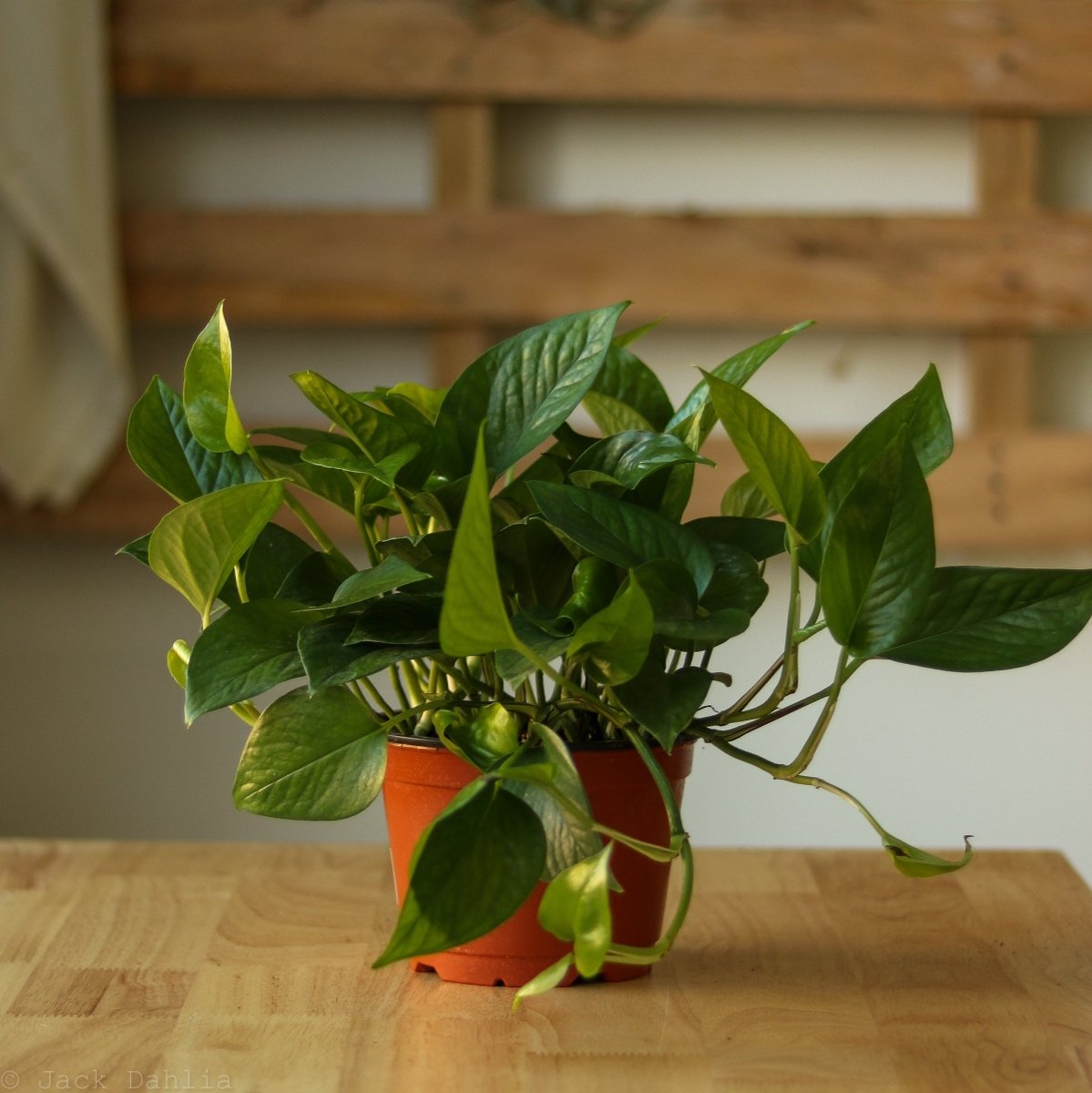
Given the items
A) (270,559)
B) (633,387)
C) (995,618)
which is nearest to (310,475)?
(270,559)

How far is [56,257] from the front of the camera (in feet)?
4.86

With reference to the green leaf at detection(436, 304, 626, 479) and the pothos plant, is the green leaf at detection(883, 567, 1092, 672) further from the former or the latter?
the green leaf at detection(436, 304, 626, 479)

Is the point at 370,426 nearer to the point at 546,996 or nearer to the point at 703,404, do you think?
the point at 703,404

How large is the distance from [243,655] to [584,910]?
0.17 metres

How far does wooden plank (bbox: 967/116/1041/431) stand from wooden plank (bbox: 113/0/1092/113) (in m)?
0.03

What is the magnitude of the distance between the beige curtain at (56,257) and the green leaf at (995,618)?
3.90 feet

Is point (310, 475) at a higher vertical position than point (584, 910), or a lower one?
higher

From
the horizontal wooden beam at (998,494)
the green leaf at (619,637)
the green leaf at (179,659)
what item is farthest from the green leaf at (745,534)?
the horizontal wooden beam at (998,494)

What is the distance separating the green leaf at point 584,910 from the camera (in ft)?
1.58

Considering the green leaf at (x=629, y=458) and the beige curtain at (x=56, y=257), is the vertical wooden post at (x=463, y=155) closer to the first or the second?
the beige curtain at (x=56, y=257)

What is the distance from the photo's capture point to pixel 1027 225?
5.47 ft

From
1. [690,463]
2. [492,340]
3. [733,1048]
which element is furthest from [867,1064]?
[492,340]

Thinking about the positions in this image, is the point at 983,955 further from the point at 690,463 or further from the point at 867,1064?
the point at 690,463

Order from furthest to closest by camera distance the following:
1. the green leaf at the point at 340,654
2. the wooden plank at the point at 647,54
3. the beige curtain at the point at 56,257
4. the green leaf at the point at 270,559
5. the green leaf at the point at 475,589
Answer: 1. the wooden plank at the point at 647,54
2. the beige curtain at the point at 56,257
3. the green leaf at the point at 270,559
4. the green leaf at the point at 340,654
5. the green leaf at the point at 475,589
